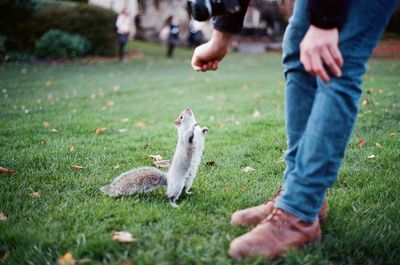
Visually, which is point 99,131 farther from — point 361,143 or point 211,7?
point 211,7

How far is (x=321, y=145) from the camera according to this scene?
1912 millimetres

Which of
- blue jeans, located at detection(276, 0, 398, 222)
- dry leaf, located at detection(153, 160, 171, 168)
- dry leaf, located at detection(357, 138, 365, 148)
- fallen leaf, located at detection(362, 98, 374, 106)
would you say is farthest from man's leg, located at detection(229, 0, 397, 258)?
fallen leaf, located at detection(362, 98, 374, 106)

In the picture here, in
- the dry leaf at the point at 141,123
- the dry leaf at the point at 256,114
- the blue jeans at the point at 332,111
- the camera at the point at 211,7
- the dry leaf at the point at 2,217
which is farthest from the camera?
the dry leaf at the point at 256,114

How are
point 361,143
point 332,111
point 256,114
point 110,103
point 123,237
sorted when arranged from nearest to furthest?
point 332,111 < point 123,237 < point 361,143 < point 256,114 < point 110,103

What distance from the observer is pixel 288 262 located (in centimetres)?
198

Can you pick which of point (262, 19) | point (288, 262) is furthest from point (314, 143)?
point (262, 19)

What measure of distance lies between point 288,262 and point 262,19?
47.2 m

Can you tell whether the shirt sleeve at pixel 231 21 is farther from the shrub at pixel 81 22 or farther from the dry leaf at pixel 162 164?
the shrub at pixel 81 22

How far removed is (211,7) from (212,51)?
40 cm

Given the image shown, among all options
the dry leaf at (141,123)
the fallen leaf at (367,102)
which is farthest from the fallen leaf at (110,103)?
the fallen leaf at (367,102)

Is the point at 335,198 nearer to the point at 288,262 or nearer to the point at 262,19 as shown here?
the point at 288,262

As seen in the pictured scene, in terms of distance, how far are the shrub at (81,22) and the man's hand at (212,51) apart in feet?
63.0

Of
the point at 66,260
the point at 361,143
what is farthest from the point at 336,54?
the point at 361,143

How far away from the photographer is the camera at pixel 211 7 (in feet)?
6.93
